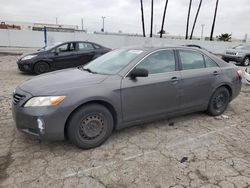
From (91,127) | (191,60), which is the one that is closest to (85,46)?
(191,60)

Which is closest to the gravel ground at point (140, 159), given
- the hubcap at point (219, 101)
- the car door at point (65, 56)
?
the hubcap at point (219, 101)

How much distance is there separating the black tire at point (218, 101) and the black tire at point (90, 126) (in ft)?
7.55

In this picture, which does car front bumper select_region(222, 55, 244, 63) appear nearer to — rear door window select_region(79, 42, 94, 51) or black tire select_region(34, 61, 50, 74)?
rear door window select_region(79, 42, 94, 51)

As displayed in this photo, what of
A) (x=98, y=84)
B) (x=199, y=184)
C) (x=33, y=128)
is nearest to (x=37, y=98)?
(x=33, y=128)

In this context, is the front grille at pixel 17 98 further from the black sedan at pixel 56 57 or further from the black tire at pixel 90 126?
the black sedan at pixel 56 57

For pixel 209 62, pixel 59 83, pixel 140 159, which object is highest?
pixel 209 62

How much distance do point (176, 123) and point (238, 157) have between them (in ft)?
4.25

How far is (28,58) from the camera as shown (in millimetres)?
8094

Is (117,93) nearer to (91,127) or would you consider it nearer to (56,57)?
(91,127)

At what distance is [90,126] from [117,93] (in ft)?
2.02

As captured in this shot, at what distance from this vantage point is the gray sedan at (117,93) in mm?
2783

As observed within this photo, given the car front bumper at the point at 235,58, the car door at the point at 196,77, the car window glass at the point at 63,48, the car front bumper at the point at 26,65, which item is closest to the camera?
the car door at the point at 196,77

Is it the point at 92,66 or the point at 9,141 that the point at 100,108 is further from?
the point at 9,141

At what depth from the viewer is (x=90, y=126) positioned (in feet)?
9.96
